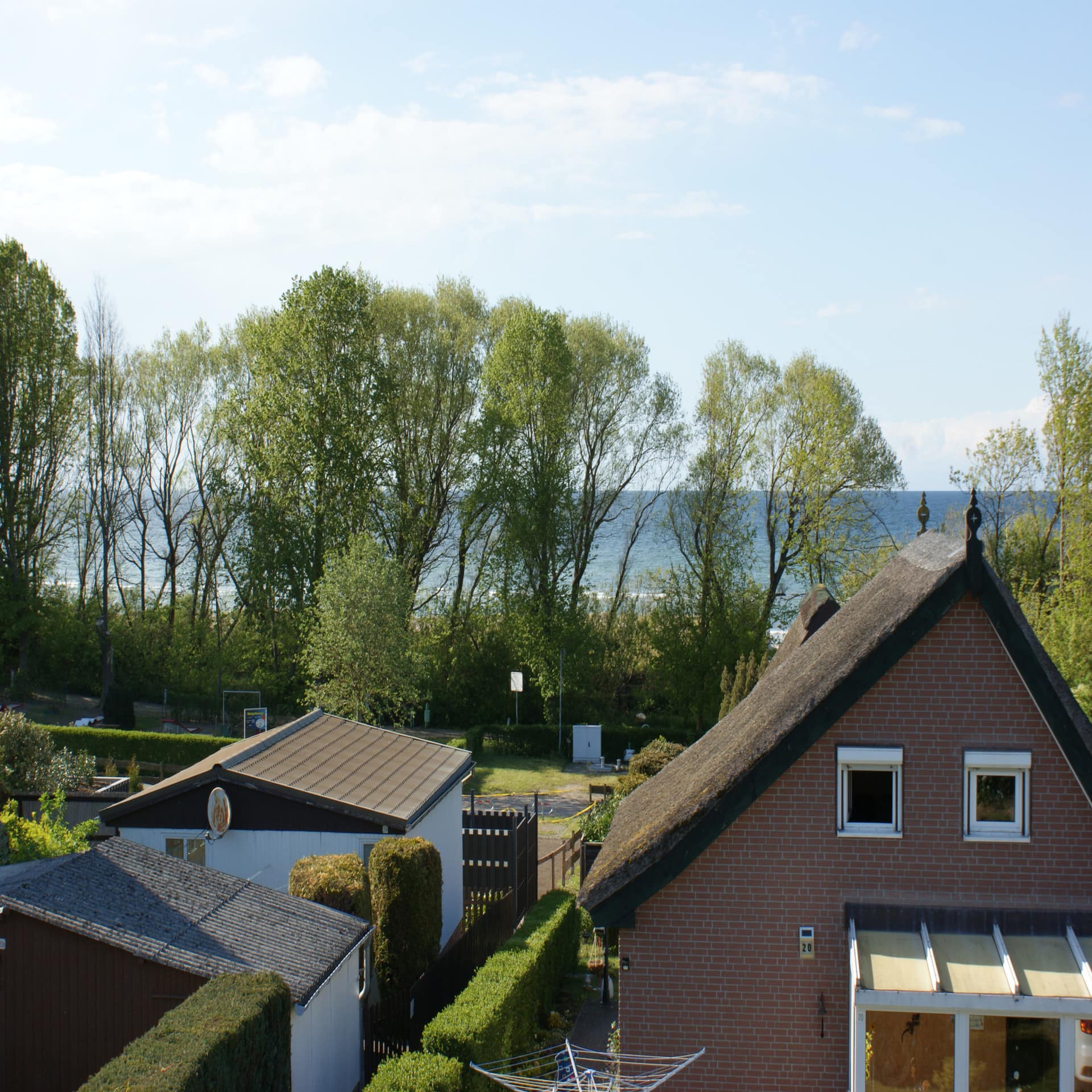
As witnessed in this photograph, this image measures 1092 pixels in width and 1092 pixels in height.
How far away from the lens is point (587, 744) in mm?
39688

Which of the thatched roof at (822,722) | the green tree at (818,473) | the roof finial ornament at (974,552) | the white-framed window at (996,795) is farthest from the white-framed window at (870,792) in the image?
the green tree at (818,473)

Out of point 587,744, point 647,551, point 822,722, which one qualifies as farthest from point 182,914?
point 647,551

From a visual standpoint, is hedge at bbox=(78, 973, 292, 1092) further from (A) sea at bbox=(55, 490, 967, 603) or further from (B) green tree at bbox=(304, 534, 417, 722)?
(B) green tree at bbox=(304, 534, 417, 722)

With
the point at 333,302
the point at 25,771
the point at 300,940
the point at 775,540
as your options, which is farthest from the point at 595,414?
the point at 300,940

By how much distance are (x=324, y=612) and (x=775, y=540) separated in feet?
74.5

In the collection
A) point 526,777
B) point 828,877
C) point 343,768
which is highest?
point 828,877

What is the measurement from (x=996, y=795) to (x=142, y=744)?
3140 cm

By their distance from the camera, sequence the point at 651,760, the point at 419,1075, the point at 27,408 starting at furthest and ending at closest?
the point at 27,408 < the point at 651,760 < the point at 419,1075

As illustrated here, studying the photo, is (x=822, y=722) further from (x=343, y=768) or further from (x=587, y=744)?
(x=587, y=744)

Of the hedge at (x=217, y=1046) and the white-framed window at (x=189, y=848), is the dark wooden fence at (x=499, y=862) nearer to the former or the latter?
the white-framed window at (x=189, y=848)

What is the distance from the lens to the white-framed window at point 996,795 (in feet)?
30.8

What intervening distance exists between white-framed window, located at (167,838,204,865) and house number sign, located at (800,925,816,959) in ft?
32.9

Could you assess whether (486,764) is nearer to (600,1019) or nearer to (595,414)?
(595,414)

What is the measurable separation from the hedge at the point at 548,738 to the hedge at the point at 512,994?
22.3 m
